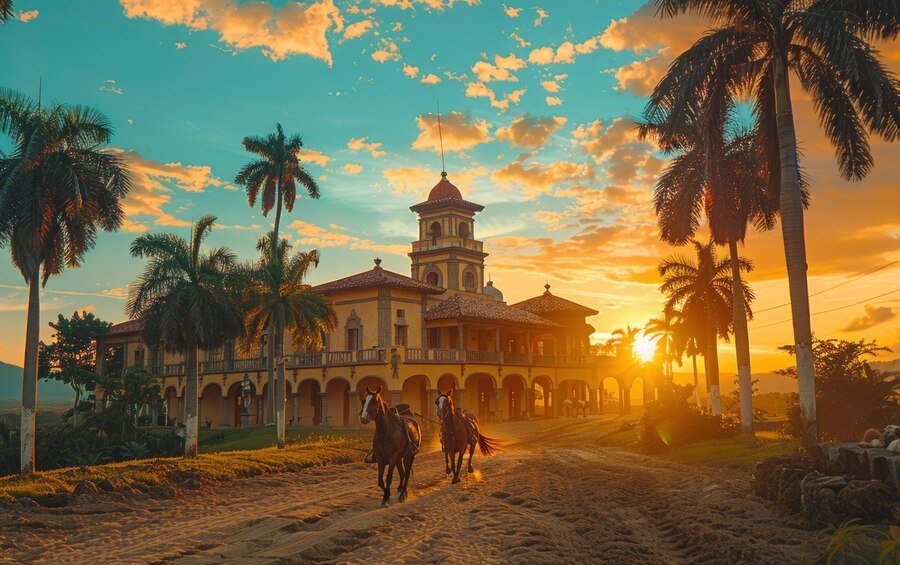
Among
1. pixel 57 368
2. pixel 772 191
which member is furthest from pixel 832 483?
pixel 57 368

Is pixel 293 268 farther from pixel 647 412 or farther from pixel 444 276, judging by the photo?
pixel 444 276

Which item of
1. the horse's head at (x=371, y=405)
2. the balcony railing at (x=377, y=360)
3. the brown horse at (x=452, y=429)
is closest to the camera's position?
the horse's head at (x=371, y=405)

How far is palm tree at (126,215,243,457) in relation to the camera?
26188 mm

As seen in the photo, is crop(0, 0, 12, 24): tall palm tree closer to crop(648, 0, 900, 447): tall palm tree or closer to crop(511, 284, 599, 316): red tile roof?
crop(648, 0, 900, 447): tall palm tree

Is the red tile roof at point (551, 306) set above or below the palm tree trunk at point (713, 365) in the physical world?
above

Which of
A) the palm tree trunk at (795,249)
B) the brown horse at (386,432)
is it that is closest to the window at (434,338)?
the palm tree trunk at (795,249)

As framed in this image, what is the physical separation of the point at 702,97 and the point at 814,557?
13.7 metres

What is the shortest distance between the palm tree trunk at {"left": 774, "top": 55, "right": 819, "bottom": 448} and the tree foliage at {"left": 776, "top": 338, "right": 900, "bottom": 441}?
563 centimetres

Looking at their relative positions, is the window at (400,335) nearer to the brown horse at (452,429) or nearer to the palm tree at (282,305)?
the palm tree at (282,305)

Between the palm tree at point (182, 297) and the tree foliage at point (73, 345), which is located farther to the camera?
the tree foliage at point (73, 345)

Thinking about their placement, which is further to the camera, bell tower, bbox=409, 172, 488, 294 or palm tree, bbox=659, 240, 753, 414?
bell tower, bbox=409, 172, 488, 294

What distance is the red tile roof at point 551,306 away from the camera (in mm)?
63688

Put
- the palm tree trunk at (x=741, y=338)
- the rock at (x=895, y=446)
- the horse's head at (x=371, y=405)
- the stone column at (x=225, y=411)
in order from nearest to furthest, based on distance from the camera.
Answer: the rock at (x=895, y=446)
the horse's head at (x=371, y=405)
the palm tree trunk at (x=741, y=338)
the stone column at (x=225, y=411)

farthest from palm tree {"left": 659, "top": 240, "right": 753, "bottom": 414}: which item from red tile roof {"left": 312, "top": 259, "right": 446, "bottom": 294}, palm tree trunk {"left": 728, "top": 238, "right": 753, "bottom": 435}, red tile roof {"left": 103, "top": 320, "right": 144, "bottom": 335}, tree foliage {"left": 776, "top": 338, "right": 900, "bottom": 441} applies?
red tile roof {"left": 103, "top": 320, "right": 144, "bottom": 335}
